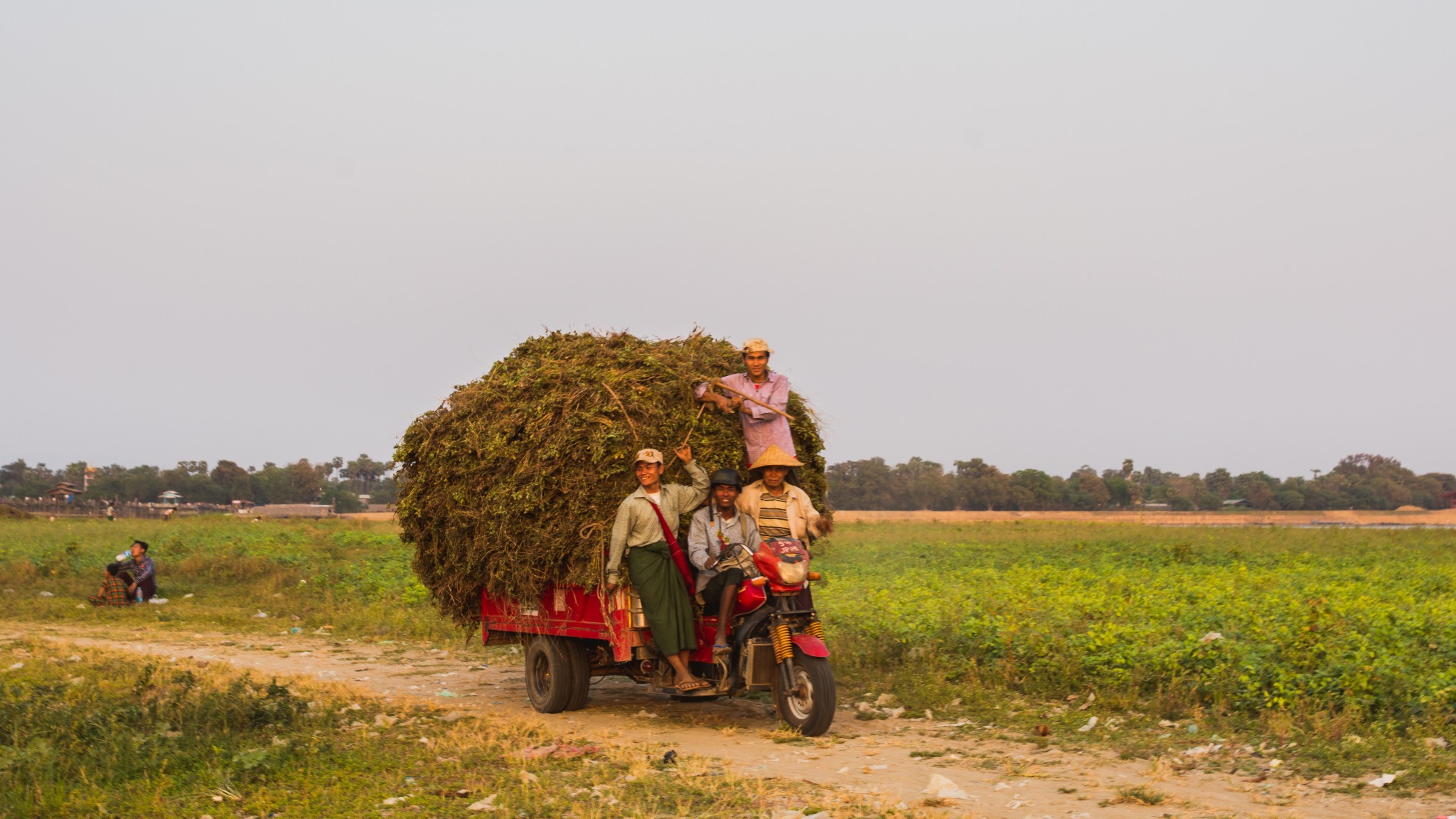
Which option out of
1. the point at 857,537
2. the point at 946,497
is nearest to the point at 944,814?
the point at 857,537

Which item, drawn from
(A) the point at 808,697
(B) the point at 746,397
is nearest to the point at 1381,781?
(A) the point at 808,697

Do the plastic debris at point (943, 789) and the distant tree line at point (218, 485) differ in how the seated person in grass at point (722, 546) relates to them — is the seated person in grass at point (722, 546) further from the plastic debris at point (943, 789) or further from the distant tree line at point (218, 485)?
the distant tree line at point (218, 485)

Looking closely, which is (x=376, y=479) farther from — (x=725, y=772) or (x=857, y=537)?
(x=725, y=772)

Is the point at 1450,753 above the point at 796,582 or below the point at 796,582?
below

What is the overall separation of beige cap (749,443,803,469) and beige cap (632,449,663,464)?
786 millimetres

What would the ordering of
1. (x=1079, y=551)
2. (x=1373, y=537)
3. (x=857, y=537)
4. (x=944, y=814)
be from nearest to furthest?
(x=944, y=814), (x=1079, y=551), (x=1373, y=537), (x=857, y=537)

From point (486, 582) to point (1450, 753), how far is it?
7.61m

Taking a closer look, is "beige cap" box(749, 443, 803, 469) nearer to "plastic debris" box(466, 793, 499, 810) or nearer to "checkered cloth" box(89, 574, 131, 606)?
"plastic debris" box(466, 793, 499, 810)

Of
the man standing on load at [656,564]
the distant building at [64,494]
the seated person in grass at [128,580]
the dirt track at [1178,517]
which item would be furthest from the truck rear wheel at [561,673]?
the distant building at [64,494]

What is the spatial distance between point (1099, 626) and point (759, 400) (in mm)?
4244

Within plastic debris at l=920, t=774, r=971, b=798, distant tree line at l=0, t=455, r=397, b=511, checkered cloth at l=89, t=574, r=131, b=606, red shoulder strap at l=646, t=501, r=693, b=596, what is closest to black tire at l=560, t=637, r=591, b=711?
red shoulder strap at l=646, t=501, r=693, b=596

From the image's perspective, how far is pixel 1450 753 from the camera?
768 centimetres

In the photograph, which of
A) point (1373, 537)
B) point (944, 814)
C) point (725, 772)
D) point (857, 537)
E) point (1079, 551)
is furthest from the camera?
point (857, 537)

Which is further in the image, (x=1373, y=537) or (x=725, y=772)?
(x=1373, y=537)
